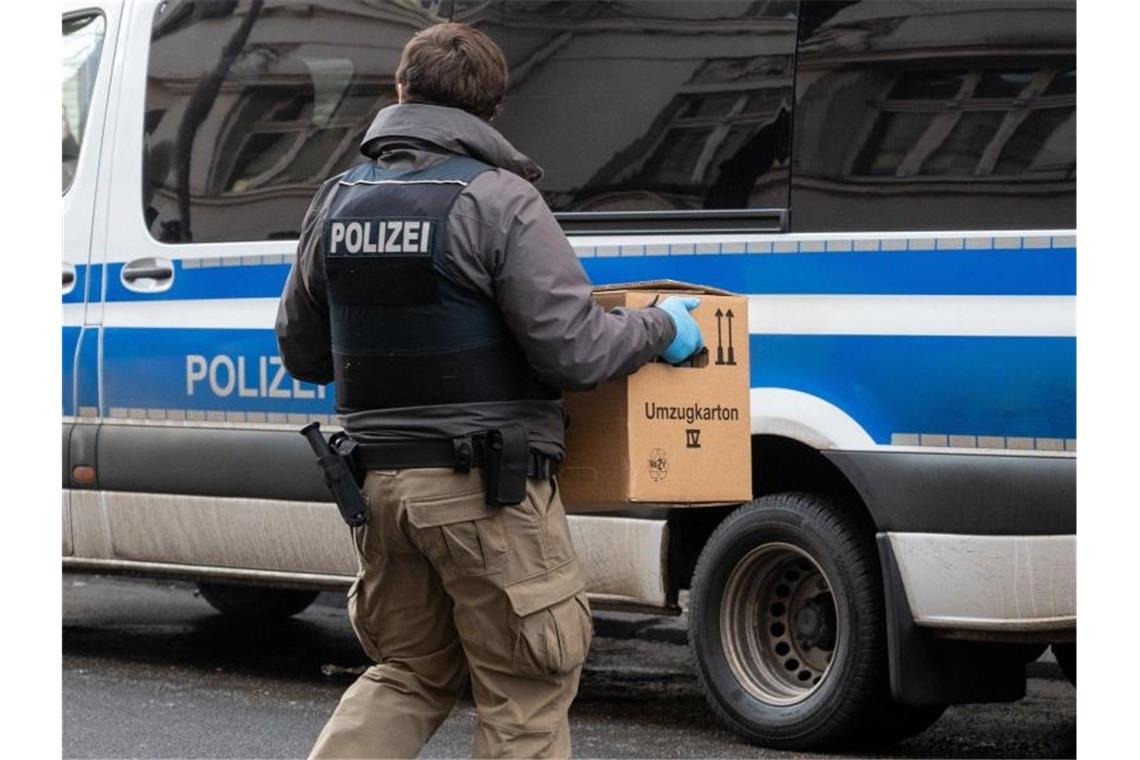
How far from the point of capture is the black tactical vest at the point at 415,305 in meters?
3.91

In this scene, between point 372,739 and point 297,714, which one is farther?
point 297,714

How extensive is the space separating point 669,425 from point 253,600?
14.6 ft

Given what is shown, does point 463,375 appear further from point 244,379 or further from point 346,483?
point 244,379

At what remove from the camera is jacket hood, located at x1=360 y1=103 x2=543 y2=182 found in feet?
13.0

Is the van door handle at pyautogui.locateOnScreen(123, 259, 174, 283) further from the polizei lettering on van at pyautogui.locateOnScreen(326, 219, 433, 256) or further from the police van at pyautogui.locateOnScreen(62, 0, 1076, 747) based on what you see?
the polizei lettering on van at pyautogui.locateOnScreen(326, 219, 433, 256)

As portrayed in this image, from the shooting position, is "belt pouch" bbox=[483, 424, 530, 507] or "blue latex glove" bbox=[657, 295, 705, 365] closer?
"belt pouch" bbox=[483, 424, 530, 507]

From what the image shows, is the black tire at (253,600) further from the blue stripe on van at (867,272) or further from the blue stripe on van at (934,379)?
the blue stripe on van at (934,379)

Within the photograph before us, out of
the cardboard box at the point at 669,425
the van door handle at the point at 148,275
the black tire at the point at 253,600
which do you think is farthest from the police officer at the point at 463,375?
the black tire at the point at 253,600

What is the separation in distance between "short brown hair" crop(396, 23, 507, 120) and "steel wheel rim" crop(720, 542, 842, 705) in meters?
2.11

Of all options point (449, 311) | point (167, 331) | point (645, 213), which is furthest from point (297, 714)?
point (449, 311)

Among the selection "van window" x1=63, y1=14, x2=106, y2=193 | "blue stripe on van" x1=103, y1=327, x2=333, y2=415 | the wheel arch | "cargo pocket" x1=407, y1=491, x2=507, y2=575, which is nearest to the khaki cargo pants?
"cargo pocket" x1=407, y1=491, x2=507, y2=575

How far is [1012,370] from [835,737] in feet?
3.67

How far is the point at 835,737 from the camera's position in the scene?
5609mm
